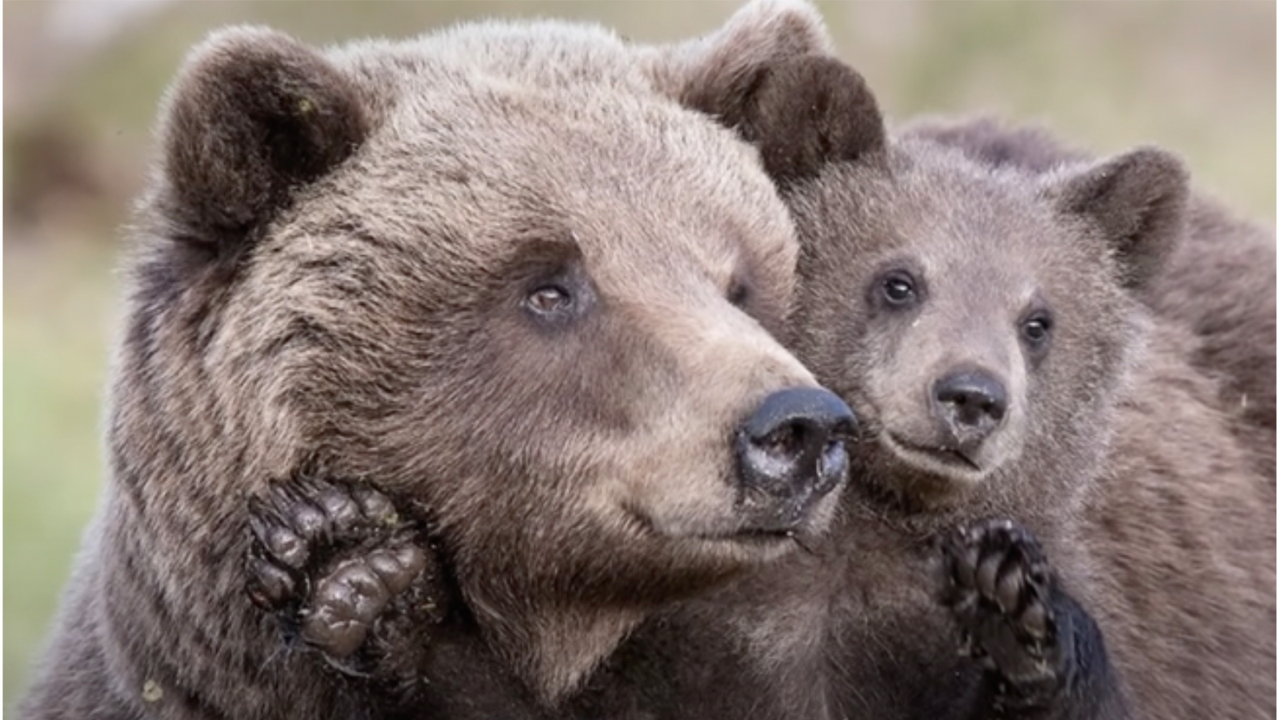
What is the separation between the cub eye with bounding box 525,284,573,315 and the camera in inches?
227

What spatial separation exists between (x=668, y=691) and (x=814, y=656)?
1.30ft

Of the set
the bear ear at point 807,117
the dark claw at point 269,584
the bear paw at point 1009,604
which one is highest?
the bear ear at point 807,117

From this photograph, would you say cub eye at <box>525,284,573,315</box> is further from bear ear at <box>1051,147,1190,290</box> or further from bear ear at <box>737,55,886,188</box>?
bear ear at <box>1051,147,1190,290</box>

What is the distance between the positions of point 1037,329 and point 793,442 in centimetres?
152

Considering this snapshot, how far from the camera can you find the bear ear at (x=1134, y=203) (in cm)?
694

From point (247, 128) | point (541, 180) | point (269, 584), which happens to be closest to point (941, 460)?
point (541, 180)

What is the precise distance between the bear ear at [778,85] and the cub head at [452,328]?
0.46 m

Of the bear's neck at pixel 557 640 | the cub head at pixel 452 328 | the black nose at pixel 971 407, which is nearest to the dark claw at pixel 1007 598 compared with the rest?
the black nose at pixel 971 407

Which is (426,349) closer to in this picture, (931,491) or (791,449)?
(791,449)

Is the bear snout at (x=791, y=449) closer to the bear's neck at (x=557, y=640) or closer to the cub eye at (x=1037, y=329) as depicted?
the bear's neck at (x=557, y=640)

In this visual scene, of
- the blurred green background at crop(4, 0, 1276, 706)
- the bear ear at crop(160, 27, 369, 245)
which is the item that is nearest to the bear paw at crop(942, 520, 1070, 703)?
the bear ear at crop(160, 27, 369, 245)

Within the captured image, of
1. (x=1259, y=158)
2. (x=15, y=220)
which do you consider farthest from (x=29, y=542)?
(x=1259, y=158)

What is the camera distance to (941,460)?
612cm

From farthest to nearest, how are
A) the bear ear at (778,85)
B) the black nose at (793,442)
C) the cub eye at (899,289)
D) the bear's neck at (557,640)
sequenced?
the cub eye at (899,289)
the bear ear at (778,85)
the bear's neck at (557,640)
the black nose at (793,442)
